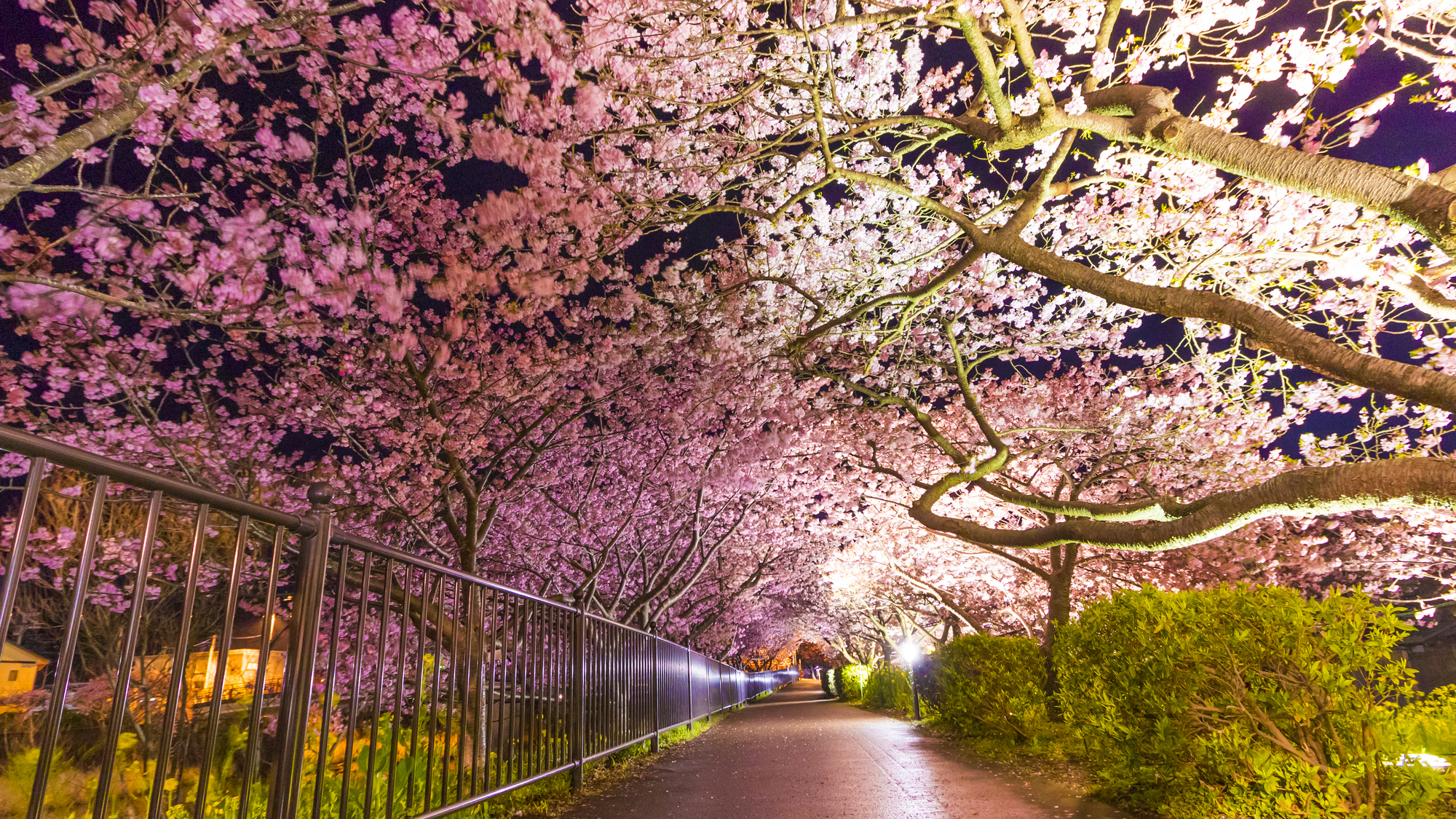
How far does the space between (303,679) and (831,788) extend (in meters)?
5.11

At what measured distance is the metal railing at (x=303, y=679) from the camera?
6.93 feet

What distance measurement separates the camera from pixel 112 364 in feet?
33.0

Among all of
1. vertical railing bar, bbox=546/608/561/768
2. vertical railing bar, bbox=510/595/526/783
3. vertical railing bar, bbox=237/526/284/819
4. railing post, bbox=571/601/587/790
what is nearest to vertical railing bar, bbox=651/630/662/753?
railing post, bbox=571/601/587/790

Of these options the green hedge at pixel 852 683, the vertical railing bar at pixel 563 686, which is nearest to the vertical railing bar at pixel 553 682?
the vertical railing bar at pixel 563 686

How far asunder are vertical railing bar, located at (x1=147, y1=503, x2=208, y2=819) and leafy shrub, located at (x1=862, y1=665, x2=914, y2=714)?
55.2 ft

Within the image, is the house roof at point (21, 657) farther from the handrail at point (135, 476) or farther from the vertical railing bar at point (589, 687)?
the handrail at point (135, 476)

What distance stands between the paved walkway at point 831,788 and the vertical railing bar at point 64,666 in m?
4.16

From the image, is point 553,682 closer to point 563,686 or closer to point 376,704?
point 563,686

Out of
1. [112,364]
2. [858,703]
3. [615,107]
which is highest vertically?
[615,107]

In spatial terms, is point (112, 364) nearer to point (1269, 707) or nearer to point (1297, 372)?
point (1269, 707)

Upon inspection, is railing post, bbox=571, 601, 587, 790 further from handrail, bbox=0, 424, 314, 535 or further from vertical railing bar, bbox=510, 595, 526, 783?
handrail, bbox=0, 424, 314, 535

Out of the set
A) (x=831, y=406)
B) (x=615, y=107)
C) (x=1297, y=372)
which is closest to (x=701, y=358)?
(x=831, y=406)

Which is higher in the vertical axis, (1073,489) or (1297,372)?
(1297,372)

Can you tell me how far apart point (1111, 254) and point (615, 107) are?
704 centimetres
